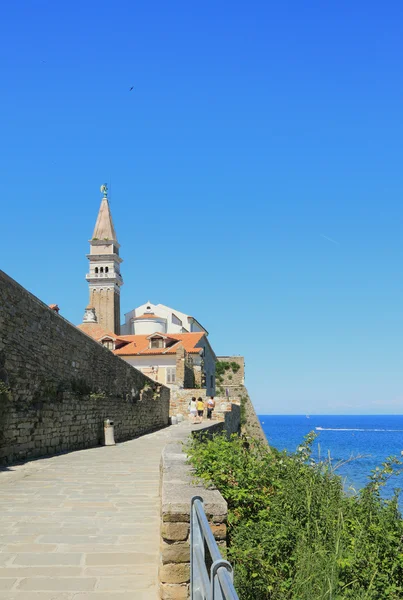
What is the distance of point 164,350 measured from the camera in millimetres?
52125

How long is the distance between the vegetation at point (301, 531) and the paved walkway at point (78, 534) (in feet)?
2.68

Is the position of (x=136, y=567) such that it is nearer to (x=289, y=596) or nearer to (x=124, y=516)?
(x=289, y=596)

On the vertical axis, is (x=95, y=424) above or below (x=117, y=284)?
below

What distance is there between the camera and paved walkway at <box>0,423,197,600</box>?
466 cm

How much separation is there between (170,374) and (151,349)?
134 inches

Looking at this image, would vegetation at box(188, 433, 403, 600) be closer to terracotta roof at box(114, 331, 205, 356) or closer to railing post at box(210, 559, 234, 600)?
railing post at box(210, 559, 234, 600)

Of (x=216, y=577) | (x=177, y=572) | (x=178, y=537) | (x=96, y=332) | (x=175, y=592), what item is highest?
(x=96, y=332)

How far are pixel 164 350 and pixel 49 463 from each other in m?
39.7

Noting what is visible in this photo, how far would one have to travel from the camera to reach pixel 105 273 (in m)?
80.9

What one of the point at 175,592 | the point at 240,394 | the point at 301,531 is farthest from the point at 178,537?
the point at 240,394

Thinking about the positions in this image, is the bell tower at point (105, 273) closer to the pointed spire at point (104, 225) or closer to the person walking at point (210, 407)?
the pointed spire at point (104, 225)

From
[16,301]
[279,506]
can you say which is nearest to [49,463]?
[16,301]

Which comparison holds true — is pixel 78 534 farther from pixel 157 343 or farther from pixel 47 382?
pixel 157 343

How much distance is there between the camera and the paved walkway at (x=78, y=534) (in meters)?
4.66
